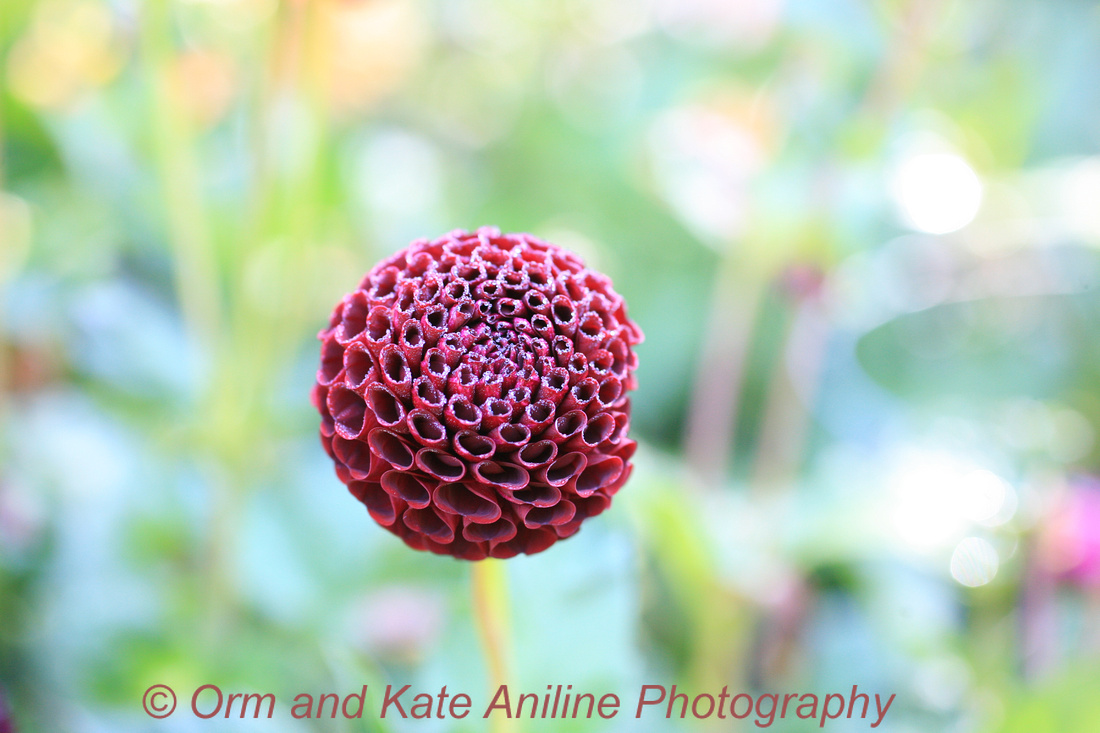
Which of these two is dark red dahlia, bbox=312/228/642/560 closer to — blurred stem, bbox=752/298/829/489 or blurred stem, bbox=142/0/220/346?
blurred stem, bbox=142/0/220/346

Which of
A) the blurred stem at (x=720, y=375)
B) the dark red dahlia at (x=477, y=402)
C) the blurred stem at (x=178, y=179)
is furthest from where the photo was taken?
the blurred stem at (x=720, y=375)

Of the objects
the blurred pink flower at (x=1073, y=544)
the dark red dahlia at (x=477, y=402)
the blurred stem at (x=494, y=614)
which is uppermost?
the dark red dahlia at (x=477, y=402)

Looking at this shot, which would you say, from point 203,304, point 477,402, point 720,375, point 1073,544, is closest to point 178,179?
point 203,304

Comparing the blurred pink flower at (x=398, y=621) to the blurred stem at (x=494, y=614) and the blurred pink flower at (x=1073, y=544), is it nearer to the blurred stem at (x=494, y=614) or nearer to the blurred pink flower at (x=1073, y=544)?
the blurred stem at (x=494, y=614)

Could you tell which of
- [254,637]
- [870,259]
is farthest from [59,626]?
[870,259]

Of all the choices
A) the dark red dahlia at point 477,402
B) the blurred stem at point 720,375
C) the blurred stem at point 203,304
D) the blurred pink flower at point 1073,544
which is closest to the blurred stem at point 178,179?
the blurred stem at point 203,304

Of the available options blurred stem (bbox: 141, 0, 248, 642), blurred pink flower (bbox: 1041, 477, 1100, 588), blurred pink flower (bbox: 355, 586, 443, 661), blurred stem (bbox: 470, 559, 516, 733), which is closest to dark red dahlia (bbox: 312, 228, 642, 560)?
blurred stem (bbox: 470, 559, 516, 733)

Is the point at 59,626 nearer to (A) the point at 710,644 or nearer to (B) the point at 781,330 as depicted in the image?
(A) the point at 710,644

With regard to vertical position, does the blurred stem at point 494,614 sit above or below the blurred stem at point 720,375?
below
